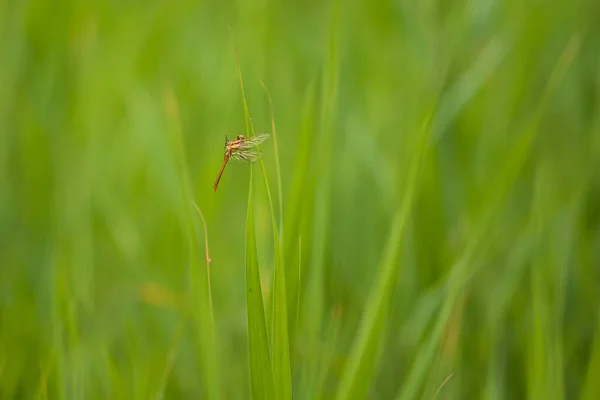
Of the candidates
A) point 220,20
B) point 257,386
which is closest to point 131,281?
point 257,386

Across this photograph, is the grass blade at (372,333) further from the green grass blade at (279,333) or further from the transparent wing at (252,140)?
the transparent wing at (252,140)

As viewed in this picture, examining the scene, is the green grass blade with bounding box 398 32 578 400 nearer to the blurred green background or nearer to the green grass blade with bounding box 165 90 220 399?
the blurred green background

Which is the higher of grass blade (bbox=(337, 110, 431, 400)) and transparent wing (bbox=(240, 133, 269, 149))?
transparent wing (bbox=(240, 133, 269, 149))

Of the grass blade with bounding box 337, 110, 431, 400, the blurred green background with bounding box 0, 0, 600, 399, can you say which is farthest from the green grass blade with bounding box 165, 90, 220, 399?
the grass blade with bounding box 337, 110, 431, 400

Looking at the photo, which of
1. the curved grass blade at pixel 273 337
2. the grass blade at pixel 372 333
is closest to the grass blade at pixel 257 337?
the curved grass blade at pixel 273 337

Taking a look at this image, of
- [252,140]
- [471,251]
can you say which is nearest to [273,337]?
[252,140]

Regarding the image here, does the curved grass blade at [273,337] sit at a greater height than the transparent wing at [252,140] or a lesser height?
lesser

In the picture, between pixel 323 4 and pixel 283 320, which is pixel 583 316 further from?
pixel 323 4

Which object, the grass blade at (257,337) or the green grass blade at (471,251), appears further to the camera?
the green grass blade at (471,251)
